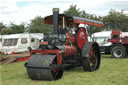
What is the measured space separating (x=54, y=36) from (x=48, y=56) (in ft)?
3.07

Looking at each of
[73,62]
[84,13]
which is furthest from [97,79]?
[84,13]

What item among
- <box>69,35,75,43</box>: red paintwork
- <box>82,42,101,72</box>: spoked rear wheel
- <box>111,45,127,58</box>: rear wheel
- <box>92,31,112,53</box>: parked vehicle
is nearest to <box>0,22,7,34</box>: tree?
<box>92,31,112,53</box>: parked vehicle

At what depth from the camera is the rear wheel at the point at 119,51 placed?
552 inches

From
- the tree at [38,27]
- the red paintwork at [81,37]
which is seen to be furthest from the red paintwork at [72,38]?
the tree at [38,27]

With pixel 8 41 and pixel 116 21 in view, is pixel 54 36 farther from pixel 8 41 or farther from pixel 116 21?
pixel 116 21

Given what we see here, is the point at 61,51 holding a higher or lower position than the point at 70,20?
lower

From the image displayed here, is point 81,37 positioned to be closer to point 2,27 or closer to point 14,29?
point 14,29

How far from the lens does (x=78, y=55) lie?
843 centimetres

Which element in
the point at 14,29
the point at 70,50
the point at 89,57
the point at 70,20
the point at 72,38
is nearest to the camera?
the point at 70,50

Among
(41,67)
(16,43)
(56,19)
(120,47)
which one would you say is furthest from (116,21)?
(41,67)

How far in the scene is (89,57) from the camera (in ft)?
26.8

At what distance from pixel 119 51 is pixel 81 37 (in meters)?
6.38

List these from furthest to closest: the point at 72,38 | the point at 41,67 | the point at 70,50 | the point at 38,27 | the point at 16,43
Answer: the point at 38,27
the point at 16,43
the point at 72,38
the point at 70,50
the point at 41,67

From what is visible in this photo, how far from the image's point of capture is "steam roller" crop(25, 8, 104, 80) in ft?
21.4
